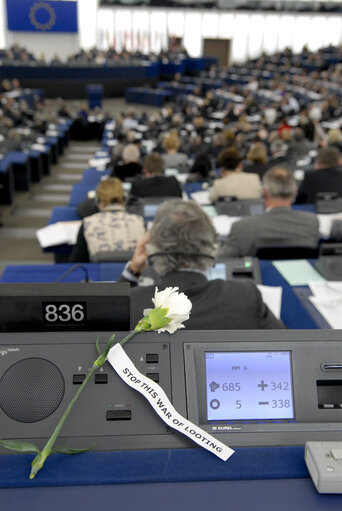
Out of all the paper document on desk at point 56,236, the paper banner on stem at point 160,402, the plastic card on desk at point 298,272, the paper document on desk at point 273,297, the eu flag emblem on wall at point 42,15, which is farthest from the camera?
the eu flag emblem on wall at point 42,15

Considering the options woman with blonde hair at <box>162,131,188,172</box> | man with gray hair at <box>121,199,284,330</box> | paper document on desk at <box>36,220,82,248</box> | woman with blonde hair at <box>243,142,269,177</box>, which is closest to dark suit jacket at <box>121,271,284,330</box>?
man with gray hair at <box>121,199,284,330</box>

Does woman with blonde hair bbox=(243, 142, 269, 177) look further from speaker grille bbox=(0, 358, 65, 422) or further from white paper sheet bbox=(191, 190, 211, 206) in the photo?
speaker grille bbox=(0, 358, 65, 422)

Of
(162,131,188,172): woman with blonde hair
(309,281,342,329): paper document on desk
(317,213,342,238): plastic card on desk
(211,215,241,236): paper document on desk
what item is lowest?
(162,131,188,172): woman with blonde hair

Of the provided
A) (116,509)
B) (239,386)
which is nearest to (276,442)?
(239,386)

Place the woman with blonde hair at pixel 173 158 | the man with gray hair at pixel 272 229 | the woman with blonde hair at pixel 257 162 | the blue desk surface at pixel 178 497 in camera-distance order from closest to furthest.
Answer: the blue desk surface at pixel 178 497, the man with gray hair at pixel 272 229, the woman with blonde hair at pixel 257 162, the woman with blonde hair at pixel 173 158

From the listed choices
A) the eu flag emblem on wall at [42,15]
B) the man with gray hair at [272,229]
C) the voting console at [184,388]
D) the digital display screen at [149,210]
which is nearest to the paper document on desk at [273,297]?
the man with gray hair at [272,229]

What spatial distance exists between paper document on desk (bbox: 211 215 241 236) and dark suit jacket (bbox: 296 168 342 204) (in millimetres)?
1281

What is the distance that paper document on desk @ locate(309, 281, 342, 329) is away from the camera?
1.86 meters

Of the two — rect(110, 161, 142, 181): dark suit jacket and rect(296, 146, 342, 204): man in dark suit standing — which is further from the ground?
rect(296, 146, 342, 204): man in dark suit standing

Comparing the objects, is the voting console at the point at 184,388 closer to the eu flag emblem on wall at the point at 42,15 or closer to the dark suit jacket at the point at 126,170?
the dark suit jacket at the point at 126,170

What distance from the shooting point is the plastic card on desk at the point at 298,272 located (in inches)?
88.9

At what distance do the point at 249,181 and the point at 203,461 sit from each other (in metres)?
3.81

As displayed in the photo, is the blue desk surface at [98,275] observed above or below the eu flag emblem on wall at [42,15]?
below

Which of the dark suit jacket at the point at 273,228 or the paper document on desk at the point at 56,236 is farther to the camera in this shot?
the paper document on desk at the point at 56,236
